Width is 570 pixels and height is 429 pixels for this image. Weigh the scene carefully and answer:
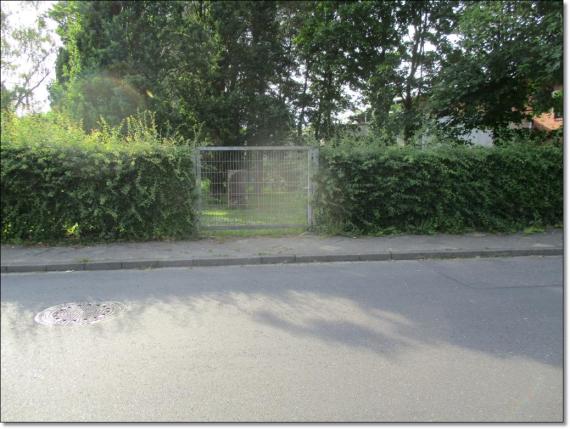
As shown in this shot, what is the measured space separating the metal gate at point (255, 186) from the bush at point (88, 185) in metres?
0.54

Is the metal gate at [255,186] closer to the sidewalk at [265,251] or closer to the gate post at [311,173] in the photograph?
the gate post at [311,173]

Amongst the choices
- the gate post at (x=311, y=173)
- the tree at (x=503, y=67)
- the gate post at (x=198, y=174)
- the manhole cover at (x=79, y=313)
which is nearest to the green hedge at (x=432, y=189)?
the gate post at (x=311, y=173)

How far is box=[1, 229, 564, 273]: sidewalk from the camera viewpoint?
292 inches

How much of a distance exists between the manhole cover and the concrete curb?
2150mm

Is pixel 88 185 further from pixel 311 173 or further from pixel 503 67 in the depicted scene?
pixel 503 67

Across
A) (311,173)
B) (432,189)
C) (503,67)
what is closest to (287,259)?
(311,173)

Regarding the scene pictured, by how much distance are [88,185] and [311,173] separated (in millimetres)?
4703

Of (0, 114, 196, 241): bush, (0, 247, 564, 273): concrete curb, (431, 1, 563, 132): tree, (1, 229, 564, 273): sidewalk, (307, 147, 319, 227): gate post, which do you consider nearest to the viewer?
(0, 247, 564, 273): concrete curb

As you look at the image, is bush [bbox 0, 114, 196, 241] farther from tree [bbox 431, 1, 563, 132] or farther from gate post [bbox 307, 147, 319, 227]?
tree [bbox 431, 1, 563, 132]

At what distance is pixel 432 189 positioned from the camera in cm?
984

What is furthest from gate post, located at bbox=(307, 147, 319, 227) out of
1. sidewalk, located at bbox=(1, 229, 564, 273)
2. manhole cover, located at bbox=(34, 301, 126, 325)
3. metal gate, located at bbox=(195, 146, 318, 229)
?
manhole cover, located at bbox=(34, 301, 126, 325)

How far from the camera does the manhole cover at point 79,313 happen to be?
452 centimetres

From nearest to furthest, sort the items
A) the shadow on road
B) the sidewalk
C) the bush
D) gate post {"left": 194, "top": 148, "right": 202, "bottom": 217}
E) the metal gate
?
the shadow on road
the sidewalk
the bush
gate post {"left": 194, "top": 148, "right": 202, "bottom": 217}
the metal gate

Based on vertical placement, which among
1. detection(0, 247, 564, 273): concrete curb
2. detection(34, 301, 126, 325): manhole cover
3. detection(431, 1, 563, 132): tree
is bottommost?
detection(34, 301, 126, 325): manhole cover
